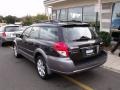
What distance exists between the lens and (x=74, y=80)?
5410 millimetres

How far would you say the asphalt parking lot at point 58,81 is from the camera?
4.88m

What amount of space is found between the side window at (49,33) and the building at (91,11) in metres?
5.72

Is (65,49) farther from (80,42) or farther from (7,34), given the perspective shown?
(7,34)

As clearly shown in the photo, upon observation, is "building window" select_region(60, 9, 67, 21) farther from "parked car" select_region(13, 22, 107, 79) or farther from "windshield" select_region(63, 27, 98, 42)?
"windshield" select_region(63, 27, 98, 42)

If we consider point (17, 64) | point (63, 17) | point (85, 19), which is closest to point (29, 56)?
point (17, 64)

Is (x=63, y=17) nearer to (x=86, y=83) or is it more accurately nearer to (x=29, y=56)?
(x=29, y=56)

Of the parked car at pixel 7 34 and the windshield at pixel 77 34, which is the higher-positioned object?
the windshield at pixel 77 34

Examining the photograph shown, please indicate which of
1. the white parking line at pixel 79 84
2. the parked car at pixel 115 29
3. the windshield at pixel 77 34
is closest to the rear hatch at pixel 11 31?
the parked car at pixel 115 29

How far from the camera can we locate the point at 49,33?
5371 millimetres

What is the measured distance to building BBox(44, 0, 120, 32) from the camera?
1068 centimetres

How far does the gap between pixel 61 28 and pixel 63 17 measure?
10962 mm

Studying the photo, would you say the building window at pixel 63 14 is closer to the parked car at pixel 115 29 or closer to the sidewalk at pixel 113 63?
the parked car at pixel 115 29


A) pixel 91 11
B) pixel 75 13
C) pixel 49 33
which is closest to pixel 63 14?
pixel 75 13

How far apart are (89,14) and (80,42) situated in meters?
8.24
